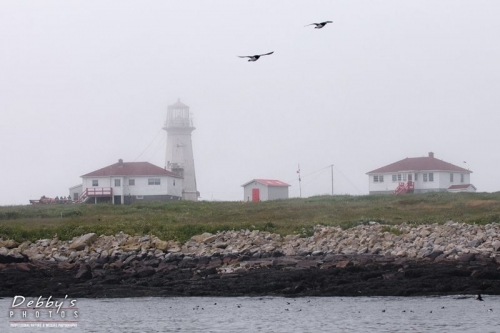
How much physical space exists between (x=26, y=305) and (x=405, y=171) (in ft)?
171

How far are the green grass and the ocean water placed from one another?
13.1 meters

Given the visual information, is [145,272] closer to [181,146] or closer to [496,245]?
[496,245]

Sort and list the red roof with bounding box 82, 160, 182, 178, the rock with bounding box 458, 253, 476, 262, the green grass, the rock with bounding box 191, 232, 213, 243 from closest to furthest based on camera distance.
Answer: the rock with bounding box 458, 253, 476, 262, the rock with bounding box 191, 232, 213, 243, the green grass, the red roof with bounding box 82, 160, 182, 178

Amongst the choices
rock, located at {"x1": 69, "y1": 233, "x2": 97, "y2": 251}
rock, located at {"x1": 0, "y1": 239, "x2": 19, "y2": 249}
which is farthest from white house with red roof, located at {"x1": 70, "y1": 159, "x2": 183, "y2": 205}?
rock, located at {"x1": 69, "y1": 233, "x2": 97, "y2": 251}

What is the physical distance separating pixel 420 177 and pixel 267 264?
44.4 metres

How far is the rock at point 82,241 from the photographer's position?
145ft

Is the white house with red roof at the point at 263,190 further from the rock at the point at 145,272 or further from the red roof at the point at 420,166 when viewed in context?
the rock at the point at 145,272

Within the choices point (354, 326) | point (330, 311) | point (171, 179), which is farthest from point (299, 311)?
point (171, 179)

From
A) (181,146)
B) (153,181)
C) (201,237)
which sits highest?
(181,146)

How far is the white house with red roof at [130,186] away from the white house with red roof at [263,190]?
19.2ft

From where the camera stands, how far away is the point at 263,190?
7844cm

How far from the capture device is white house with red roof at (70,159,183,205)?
76438 millimetres

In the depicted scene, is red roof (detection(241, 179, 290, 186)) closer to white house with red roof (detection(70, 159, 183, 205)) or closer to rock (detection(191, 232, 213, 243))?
white house with red roof (detection(70, 159, 183, 205))

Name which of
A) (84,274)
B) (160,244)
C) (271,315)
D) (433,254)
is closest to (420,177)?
(160,244)
